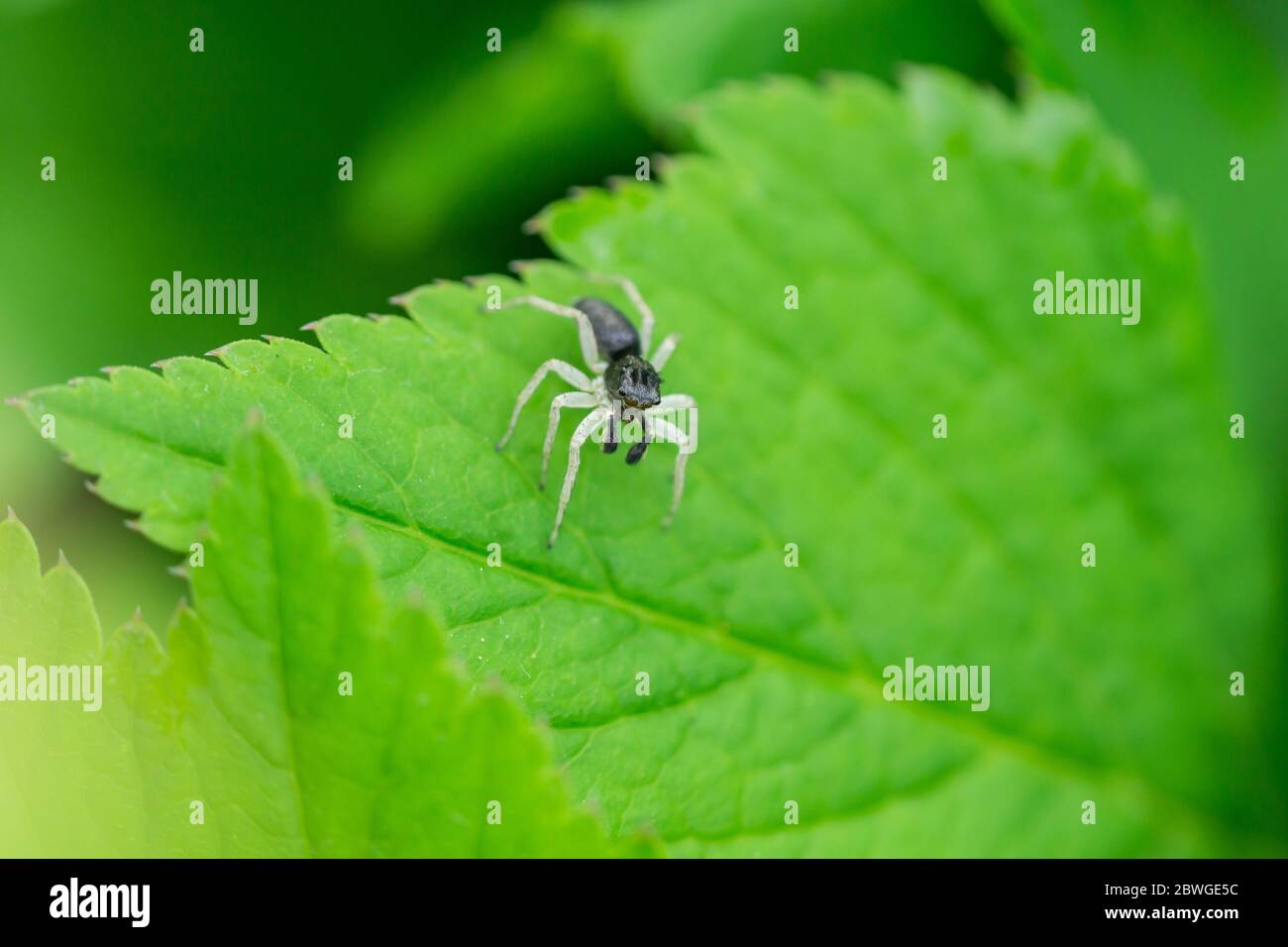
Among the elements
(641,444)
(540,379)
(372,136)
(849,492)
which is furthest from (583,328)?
(372,136)

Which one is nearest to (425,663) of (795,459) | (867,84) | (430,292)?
(430,292)

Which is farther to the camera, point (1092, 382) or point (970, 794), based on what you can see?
point (1092, 382)

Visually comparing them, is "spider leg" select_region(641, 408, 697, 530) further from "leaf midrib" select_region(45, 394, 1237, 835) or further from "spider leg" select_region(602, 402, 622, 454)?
"leaf midrib" select_region(45, 394, 1237, 835)

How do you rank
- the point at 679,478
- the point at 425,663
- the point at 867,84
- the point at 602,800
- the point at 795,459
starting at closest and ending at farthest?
the point at 425,663 < the point at 602,800 < the point at 679,478 < the point at 795,459 < the point at 867,84

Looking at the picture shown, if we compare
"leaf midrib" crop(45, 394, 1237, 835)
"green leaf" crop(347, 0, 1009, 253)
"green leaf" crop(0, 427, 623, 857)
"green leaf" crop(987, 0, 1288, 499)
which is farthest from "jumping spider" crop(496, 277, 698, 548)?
"green leaf" crop(987, 0, 1288, 499)

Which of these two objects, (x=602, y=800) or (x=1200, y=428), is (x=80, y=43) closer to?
(x=602, y=800)

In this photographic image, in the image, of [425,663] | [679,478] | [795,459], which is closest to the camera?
[425,663]
